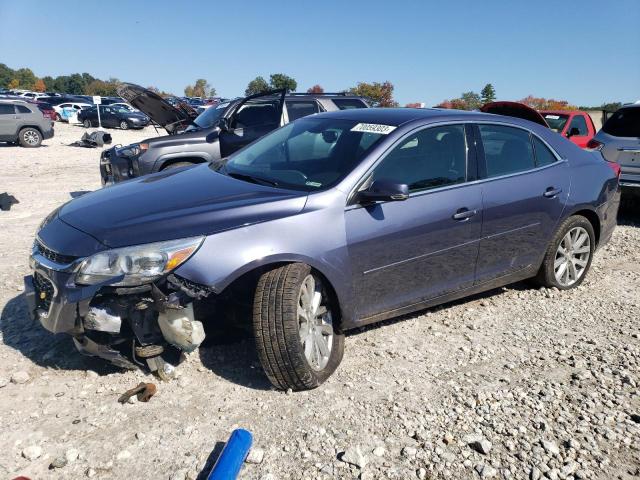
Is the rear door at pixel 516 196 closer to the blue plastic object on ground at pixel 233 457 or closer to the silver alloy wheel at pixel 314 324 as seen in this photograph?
the silver alloy wheel at pixel 314 324

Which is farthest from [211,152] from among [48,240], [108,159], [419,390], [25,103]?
[25,103]

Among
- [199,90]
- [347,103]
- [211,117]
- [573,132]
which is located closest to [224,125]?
[211,117]

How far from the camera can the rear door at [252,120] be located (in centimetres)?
791

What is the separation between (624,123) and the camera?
7.86m

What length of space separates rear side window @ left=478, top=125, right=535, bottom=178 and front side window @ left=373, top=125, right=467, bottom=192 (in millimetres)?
252

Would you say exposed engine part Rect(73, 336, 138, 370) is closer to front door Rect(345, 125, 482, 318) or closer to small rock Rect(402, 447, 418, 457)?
front door Rect(345, 125, 482, 318)

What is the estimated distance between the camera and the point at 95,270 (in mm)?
2910

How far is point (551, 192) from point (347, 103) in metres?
5.18

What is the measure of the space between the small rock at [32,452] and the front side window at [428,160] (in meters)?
2.44

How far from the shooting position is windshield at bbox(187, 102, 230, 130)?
8416 millimetres

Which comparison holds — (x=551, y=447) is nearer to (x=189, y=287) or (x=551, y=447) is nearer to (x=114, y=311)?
(x=189, y=287)

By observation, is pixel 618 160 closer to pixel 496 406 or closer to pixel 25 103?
pixel 496 406

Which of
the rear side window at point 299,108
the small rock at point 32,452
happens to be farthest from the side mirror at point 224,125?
the small rock at point 32,452

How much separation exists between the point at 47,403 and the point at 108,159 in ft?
19.7
